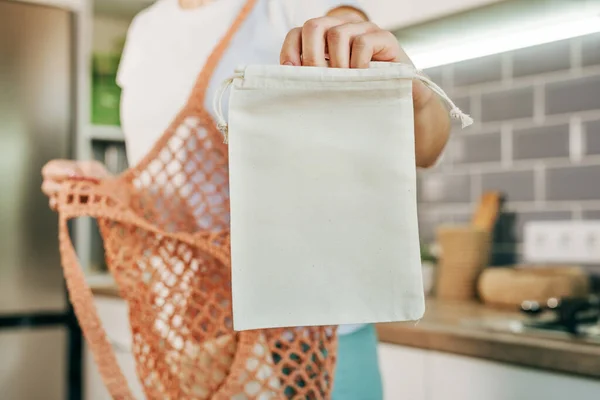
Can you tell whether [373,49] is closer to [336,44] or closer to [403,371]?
[336,44]

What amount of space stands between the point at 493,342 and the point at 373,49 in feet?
2.16

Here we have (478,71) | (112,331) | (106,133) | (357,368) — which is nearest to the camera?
(357,368)

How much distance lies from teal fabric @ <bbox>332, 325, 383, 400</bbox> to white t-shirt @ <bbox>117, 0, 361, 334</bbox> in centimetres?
2

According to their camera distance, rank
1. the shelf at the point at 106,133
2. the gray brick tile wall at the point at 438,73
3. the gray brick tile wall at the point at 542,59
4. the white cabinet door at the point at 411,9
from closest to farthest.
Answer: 1. the white cabinet door at the point at 411,9
2. the gray brick tile wall at the point at 542,59
3. the gray brick tile wall at the point at 438,73
4. the shelf at the point at 106,133

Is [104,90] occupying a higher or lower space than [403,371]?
higher

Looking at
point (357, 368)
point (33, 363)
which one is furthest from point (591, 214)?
point (33, 363)

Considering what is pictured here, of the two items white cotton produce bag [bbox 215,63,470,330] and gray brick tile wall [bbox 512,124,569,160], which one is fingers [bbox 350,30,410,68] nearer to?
white cotton produce bag [bbox 215,63,470,330]

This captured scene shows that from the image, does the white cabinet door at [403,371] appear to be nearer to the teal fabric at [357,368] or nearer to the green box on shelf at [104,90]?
the teal fabric at [357,368]

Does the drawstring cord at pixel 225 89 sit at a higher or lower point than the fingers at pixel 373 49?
lower

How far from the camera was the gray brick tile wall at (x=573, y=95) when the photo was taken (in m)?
1.41

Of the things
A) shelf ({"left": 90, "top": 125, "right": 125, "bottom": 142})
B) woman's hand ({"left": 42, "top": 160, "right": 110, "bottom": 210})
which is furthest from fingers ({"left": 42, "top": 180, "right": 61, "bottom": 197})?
shelf ({"left": 90, "top": 125, "right": 125, "bottom": 142})

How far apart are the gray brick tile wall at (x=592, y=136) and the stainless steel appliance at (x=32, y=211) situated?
4.62ft

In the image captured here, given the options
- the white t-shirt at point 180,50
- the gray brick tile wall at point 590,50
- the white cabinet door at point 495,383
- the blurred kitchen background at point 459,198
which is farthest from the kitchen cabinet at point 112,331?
the gray brick tile wall at point 590,50

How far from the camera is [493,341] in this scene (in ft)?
3.29
